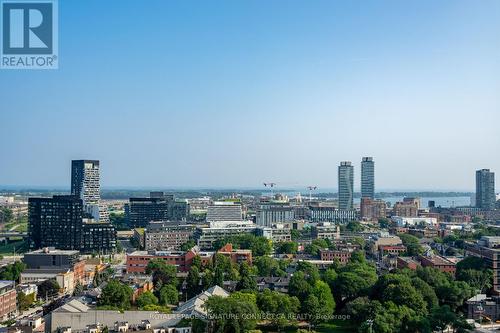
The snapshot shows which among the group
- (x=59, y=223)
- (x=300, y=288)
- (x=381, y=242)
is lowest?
(x=381, y=242)

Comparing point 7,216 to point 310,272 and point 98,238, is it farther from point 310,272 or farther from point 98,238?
point 310,272

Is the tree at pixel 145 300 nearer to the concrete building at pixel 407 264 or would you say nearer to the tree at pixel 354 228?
the concrete building at pixel 407 264

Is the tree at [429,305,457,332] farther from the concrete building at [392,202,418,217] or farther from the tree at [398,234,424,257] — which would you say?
the concrete building at [392,202,418,217]

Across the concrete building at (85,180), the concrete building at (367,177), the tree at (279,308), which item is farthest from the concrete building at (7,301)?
→ the concrete building at (367,177)

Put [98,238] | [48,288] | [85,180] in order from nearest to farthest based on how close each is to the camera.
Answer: [48,288]
[98,238]
[85,180]

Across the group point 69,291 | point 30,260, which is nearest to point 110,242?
point 30,260

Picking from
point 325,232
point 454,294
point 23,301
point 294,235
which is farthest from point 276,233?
point 23,301

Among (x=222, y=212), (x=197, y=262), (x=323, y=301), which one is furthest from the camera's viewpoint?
(x=222, y=212)

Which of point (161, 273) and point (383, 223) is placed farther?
point (383, 223)
